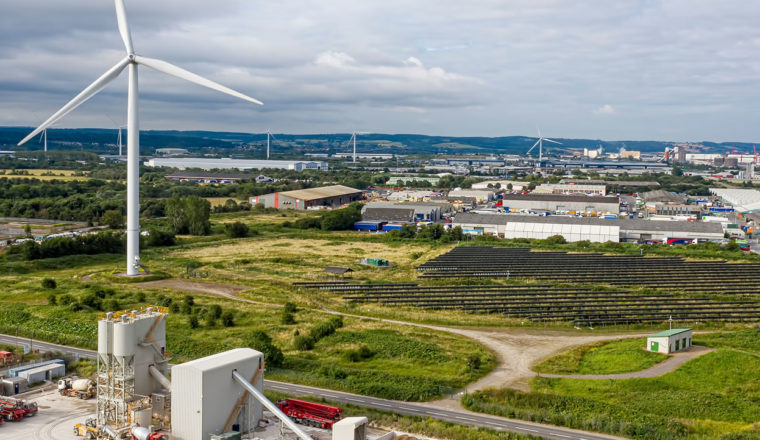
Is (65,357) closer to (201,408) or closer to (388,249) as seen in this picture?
(201,408)

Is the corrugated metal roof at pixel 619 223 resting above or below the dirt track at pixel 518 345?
above

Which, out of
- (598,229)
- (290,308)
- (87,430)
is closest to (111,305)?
(290,308)

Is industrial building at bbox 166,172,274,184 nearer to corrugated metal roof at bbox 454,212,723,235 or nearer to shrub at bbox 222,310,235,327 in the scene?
corrugated metal roof at bbox 454,212,723,235

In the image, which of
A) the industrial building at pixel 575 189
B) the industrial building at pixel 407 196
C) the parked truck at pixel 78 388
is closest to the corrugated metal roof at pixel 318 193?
the industrial building at pixel 407 196

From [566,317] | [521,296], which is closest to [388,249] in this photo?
[521,296]

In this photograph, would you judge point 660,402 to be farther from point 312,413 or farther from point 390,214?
point 390,214

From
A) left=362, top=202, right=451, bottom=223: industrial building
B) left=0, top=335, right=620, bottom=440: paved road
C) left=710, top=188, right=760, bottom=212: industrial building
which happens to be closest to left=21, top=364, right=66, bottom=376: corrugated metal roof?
left=0, top=335, right=620, bottom=440: paved road

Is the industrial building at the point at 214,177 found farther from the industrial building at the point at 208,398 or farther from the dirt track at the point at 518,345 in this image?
the industrial building at the point at 208,398
